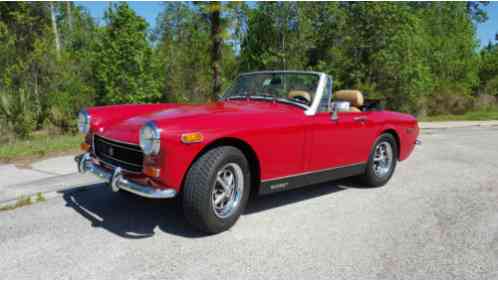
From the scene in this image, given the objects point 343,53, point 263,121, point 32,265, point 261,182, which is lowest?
point 32,265

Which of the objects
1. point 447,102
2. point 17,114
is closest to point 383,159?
point 17,114

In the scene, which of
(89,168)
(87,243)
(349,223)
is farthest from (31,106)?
(349,223)

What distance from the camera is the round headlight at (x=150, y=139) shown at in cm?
314

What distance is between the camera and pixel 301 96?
457 centimetres

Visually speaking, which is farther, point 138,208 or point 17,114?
point 17,114

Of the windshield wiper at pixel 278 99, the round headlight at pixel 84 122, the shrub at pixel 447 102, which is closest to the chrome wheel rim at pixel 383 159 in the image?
the windshield wiper at pixel 278 99

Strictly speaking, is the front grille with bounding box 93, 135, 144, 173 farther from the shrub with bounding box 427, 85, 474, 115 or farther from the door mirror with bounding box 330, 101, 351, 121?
the shrub with bounding box 427, 85, 474, 115

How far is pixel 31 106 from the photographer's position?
1096 cm

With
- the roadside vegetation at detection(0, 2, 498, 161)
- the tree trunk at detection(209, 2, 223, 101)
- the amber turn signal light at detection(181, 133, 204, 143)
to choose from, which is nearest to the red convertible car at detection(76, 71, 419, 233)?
the amber turn signal light at detection(181, 133, 204, 143)

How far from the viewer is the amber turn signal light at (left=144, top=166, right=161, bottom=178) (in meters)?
3.21

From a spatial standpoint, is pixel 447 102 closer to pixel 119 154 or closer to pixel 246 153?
pixel 246 153

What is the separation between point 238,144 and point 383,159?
271 cm

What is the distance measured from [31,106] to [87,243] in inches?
360

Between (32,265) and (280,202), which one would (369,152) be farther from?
(32,265)
